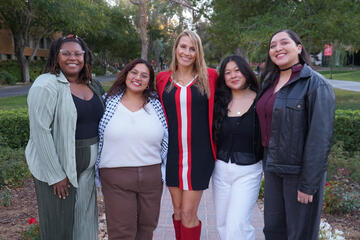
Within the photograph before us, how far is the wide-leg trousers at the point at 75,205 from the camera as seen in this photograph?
246 centimetres

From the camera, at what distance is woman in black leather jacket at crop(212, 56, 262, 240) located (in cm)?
277

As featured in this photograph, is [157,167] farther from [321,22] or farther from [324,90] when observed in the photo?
[321,22]

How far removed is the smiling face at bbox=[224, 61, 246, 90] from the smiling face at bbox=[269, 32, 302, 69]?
1.29ft

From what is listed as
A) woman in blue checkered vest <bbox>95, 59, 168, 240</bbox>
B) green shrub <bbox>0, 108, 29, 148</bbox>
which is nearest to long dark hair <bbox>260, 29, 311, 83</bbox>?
woman in blue checkered vest <bbox>95, 59, 168, 240</bbox>

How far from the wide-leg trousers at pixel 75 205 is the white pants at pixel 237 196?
3.69ft

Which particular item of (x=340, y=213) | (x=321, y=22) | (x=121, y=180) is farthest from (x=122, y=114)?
(x=321, y=22)

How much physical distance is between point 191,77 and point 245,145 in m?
0.80

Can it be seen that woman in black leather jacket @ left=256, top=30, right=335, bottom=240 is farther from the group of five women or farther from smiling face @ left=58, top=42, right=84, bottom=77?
smiling face @ left=58, top=42, right=84, bottom=77

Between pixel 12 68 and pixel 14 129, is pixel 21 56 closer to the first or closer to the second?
pixel 12 68

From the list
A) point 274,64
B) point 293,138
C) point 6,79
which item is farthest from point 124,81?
point 6,79

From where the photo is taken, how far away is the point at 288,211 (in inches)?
98.3

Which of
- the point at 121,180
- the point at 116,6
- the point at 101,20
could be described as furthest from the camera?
the point at 116,6

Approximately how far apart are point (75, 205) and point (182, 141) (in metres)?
1.04

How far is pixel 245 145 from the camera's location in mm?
2797
